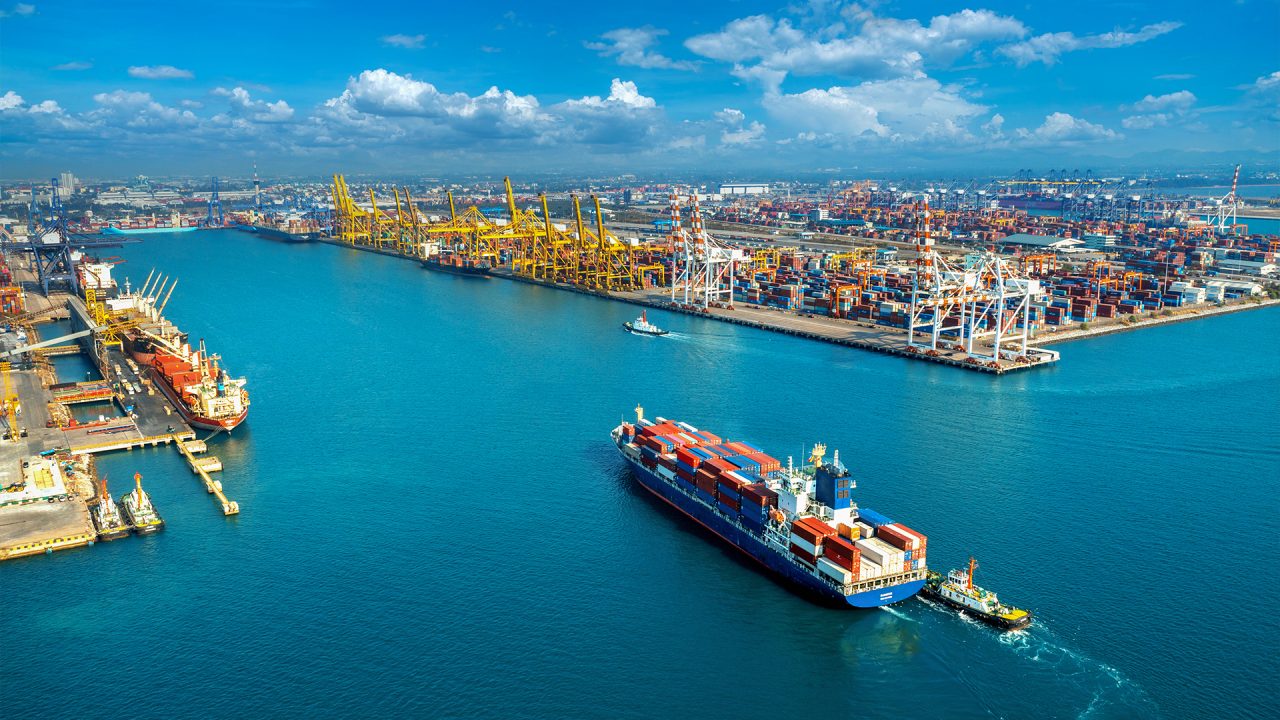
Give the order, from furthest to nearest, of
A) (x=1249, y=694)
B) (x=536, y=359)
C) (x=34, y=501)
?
1. (x=536, y=359)
2. (x=34, y=501)
3. (x=1249, y=694)

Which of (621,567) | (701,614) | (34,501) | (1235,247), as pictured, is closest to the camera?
(701,614)

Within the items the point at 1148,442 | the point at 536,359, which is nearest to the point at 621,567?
the point at 1148,442

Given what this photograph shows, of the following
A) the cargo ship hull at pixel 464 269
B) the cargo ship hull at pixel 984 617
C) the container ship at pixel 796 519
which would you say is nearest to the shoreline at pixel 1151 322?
the container ship at pixel 796 519

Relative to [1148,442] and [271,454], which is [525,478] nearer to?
[271,454]

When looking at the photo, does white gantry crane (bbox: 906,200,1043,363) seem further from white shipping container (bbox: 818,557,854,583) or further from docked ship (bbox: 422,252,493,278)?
docked ship (bbox: 422,252,493,278)

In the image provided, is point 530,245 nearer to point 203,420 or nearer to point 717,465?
point 203,420
